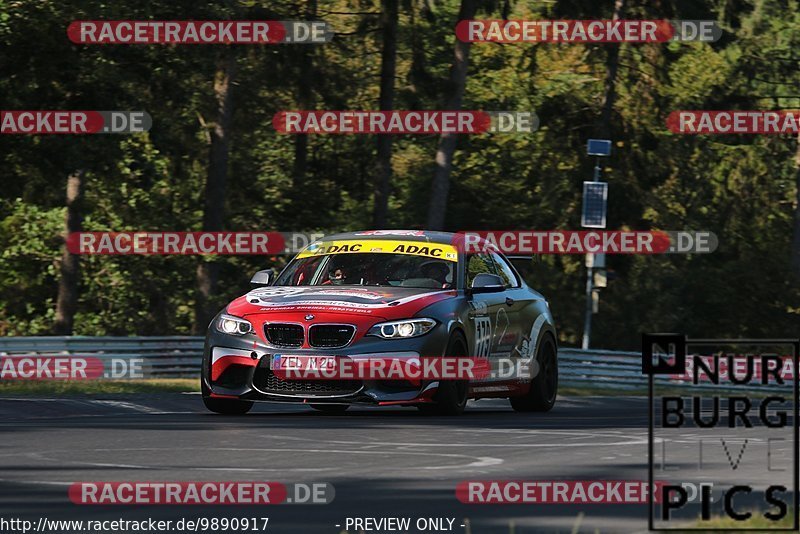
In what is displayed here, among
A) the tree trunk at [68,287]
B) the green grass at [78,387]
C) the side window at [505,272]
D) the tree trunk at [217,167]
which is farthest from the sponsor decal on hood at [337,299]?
the tree trunk at [68,287]

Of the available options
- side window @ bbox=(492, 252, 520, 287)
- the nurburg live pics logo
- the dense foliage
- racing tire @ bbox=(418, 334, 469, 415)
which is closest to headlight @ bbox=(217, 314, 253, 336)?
racing tire @ bbox=(418, 334, 469, 415)

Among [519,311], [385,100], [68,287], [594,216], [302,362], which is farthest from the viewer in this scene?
[68,287]

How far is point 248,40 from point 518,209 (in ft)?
49.9

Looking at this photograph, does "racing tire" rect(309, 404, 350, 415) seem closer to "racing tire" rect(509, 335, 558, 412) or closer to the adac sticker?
the adac sticker

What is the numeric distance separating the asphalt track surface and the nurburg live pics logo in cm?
25

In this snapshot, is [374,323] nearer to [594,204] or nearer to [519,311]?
[519,311]

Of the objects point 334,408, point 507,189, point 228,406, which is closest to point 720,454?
point 228,406

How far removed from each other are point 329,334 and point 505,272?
3192 millimetres

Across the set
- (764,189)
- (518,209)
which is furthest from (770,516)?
(764,189)

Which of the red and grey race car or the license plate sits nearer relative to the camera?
the license plate

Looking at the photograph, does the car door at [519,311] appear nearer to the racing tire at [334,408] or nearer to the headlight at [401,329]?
the racing tire at [334,408]

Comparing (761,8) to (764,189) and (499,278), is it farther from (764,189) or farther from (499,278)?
(499,278)

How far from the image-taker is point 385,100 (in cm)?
4262

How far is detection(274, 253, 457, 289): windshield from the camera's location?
16.5 metres
